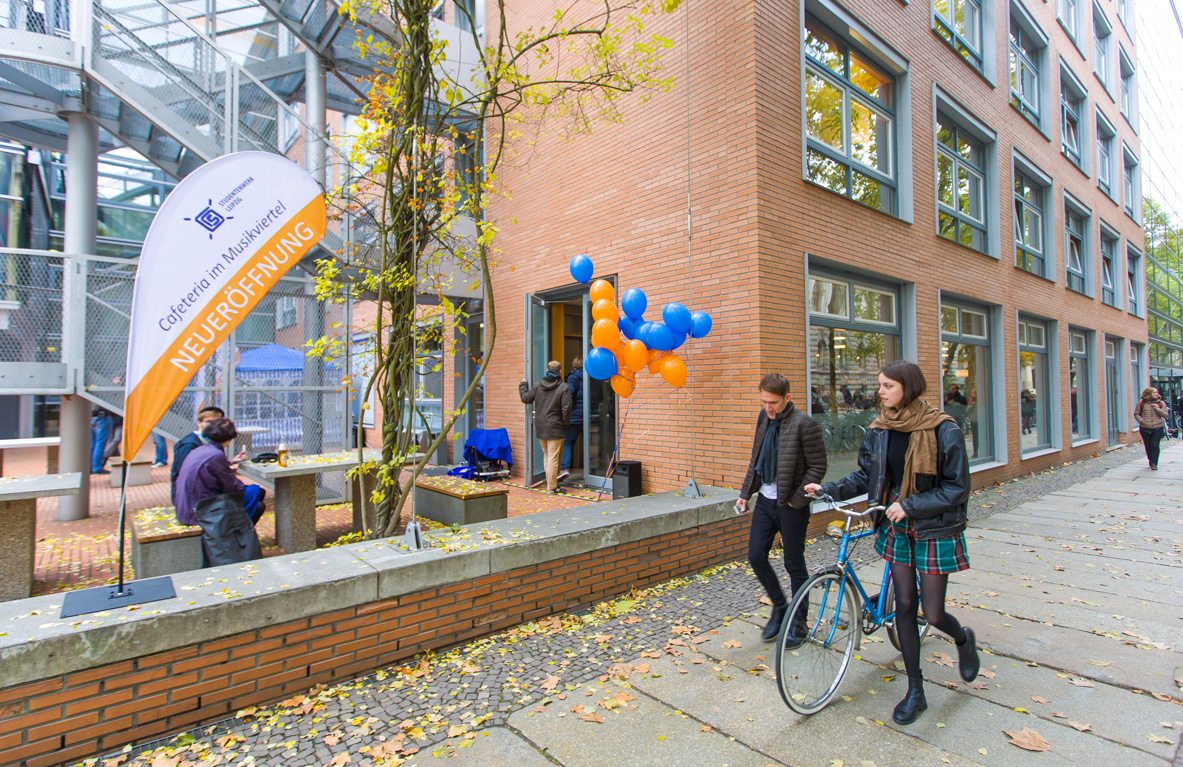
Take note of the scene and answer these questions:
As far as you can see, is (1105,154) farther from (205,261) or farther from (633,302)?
(205,261)

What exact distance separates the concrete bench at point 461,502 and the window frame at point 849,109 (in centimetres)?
522

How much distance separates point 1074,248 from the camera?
54.9ft

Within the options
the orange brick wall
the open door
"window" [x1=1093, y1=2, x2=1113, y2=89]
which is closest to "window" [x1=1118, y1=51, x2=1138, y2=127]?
"window" [x1=1093, y1=2, x2=1113, y2=89]

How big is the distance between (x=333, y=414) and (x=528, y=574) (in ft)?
18.4

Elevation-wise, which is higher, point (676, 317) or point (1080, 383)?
point (676, 317)

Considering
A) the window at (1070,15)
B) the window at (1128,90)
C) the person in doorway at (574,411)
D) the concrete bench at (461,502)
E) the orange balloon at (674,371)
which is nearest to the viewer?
the concrete bench at (461,502)

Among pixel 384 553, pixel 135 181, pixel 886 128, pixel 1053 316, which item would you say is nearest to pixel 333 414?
pixel 384 553

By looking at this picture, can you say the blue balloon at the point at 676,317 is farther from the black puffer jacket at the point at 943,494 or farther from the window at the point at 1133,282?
the window at the point at 1133,282

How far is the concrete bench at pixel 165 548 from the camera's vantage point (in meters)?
4.48

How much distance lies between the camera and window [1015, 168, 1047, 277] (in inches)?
521

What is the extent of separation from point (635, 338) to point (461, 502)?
2.77m

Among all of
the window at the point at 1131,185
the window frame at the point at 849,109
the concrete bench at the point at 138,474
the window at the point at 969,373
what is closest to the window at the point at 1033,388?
the window at the point at 969,373

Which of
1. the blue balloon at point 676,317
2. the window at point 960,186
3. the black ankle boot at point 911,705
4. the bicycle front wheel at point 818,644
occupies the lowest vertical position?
the black ankle boot at point 911,705

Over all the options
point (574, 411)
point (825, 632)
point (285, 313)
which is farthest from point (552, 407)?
point (825, 632)
